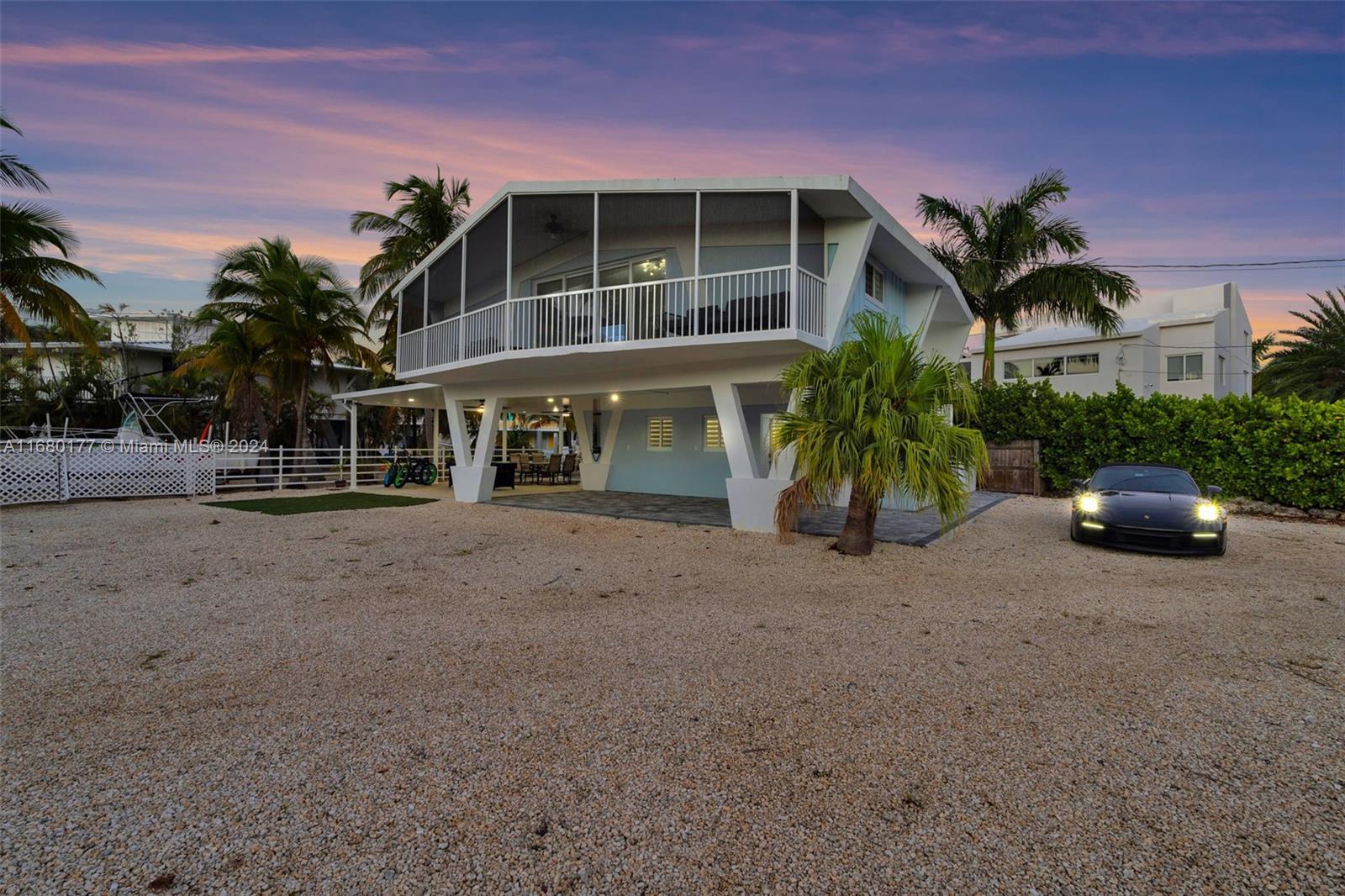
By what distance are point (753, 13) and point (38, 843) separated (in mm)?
13460

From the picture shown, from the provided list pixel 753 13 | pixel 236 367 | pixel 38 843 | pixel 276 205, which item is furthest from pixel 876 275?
pixel 236 367

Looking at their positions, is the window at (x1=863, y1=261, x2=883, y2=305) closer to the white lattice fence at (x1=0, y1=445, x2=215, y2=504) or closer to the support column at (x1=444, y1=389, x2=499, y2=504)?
the support column at (x1=444, y1=389, x2=499, y2=504)

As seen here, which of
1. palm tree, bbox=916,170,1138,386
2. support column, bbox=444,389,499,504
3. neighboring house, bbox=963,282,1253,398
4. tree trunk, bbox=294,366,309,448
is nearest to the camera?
support column, bbox=444,389,499,504

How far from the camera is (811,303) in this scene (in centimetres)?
930

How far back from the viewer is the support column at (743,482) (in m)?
9.63

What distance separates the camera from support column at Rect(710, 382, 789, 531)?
9633mm

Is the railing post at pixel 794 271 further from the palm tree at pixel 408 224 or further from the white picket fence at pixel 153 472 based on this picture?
the palm tree at pixel 408 224

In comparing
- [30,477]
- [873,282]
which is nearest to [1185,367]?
[873,282]

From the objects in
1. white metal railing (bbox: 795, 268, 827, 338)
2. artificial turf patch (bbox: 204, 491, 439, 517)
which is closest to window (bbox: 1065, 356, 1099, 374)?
white metal railing (bbox: 795, 268, 827, 338)

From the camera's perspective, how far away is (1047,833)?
2.20 metres

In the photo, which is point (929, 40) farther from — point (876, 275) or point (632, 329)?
point (632, 329)

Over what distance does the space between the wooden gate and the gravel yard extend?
9.50 meters

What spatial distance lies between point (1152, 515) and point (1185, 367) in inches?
975

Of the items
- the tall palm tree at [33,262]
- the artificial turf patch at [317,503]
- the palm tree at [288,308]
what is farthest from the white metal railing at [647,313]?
the palm tree at [288,308]
